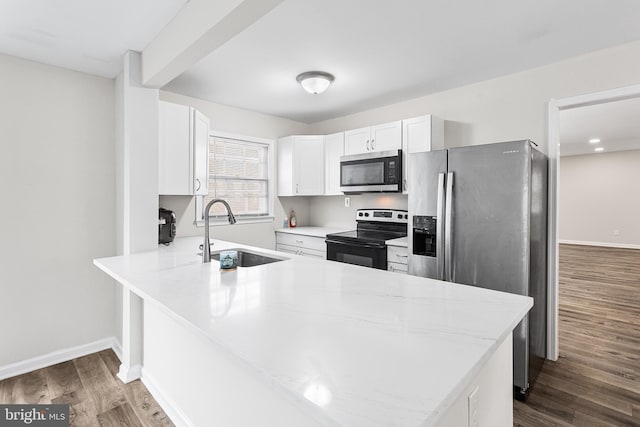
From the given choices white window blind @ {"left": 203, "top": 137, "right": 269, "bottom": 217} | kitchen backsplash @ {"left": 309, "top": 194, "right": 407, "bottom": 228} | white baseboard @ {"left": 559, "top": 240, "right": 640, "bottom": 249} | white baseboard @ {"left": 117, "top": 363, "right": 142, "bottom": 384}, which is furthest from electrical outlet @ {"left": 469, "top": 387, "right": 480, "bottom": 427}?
white baseboard @ {"left": 559, "top": 240, "right": 640, "bottom": 249}

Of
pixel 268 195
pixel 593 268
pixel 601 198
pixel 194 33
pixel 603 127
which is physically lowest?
pixel 593 268

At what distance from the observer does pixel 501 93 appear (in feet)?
9.43

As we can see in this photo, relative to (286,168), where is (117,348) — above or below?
below

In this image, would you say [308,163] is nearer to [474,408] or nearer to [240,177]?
[240,177]

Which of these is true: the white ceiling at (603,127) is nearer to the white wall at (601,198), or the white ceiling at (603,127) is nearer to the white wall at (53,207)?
the white wall at (601,198)

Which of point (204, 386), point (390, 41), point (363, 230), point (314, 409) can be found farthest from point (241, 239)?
point (314, 409)

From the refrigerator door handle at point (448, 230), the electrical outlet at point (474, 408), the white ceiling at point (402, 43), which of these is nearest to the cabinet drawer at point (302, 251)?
the refrigerator door handle at point (448, 230)

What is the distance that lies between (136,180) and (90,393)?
149 centimetres

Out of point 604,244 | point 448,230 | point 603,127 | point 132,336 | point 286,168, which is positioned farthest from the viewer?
point 604,244

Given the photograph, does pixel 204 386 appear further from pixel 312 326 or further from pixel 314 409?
pixel 314 409

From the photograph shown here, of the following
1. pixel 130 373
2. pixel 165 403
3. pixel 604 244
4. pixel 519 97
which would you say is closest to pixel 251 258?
pixel 165 403

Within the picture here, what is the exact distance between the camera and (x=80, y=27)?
1935 millimetres

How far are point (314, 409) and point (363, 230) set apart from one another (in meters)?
3.29

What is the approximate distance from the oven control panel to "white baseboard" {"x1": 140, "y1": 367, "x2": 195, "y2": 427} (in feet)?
8.49
